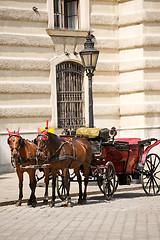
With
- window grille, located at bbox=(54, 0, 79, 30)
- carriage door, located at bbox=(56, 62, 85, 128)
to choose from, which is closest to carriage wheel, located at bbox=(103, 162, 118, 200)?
carriage door, located at bbox=(56, 62, 85, 128)

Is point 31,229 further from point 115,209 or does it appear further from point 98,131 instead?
point 98,131

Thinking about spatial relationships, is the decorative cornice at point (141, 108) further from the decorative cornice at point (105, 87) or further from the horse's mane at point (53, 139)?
the horse's mane at point (53, 139)

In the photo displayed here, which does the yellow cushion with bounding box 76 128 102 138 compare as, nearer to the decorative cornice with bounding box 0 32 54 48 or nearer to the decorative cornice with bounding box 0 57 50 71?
the decorative cornice with bounding box 0 57 50 71

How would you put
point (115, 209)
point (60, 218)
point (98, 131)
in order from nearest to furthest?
point (60, 218) < point (115, 209) < point (98, 131)

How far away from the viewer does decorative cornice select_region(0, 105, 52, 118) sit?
20203 millimetres

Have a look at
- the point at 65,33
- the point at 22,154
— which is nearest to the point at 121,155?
the point at 22,154

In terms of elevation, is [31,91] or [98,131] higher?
[31,91]

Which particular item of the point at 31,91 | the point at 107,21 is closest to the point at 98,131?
the point at 31,91

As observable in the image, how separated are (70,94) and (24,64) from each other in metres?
2.11

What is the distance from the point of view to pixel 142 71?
70.0 ft

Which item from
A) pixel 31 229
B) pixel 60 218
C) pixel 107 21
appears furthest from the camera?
pixel 107 21

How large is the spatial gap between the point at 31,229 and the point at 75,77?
42.3ft

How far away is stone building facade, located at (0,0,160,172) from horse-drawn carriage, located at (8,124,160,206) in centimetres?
653

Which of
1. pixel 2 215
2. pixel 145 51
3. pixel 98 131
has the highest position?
pixel 145 51
